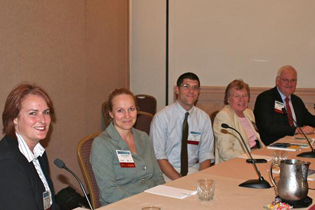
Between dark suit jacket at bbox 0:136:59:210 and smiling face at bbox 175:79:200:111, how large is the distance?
2.02 meters

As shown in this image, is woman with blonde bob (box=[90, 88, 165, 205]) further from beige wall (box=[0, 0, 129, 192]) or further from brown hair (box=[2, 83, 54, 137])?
beige wall (box=[0, 0, 129, 192])

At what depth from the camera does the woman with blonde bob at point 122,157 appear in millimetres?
2688

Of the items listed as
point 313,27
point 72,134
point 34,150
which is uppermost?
point 313,27

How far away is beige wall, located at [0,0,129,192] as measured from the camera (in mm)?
4152

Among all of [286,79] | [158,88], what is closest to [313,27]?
[286,79]

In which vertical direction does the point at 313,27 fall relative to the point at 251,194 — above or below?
above

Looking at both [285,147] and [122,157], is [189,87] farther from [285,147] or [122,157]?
[122,157]

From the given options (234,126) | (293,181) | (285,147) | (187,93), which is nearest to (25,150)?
(293,181)

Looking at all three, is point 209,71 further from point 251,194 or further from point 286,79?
point 251,194

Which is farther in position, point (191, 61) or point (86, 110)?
point (191, 61)

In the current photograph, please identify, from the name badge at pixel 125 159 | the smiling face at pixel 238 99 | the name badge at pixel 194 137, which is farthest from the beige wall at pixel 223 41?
the name badge at pixel 125 159

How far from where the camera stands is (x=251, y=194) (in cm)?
233

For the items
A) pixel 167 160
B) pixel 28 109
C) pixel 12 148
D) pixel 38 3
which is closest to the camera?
pixel 12 148

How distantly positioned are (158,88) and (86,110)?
1.89 metres
